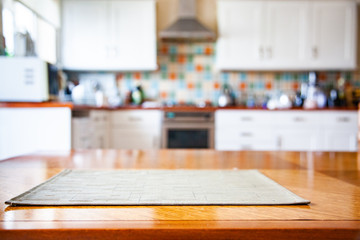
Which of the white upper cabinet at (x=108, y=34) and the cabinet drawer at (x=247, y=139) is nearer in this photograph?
the cabinet drawer at (x=247, y=139)

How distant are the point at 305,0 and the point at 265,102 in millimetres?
1311

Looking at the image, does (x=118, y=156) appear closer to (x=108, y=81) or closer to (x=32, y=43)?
(x=32, y=43)

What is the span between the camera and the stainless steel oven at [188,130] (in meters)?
3.22

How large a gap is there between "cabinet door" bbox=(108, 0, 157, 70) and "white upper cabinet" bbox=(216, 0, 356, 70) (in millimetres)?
833

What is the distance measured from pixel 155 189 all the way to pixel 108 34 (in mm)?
3282

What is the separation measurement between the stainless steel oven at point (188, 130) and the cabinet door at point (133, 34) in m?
0.73

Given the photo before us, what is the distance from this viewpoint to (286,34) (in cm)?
349

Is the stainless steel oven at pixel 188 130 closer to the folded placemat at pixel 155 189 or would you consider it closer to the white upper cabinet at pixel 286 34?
the white upper cabinet at pixel 286 34

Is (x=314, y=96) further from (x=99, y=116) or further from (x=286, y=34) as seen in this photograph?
(x=99, y=116)

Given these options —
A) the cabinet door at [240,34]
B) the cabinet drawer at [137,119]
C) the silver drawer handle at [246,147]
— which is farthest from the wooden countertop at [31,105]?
the cabinet door at [240,34]

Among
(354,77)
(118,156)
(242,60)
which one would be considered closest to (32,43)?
(118,156)

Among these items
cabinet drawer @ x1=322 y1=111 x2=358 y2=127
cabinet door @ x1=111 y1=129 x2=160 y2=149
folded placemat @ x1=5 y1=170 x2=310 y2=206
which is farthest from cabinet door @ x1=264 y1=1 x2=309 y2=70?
folded placemat @ x1=5 y1=170 x2=310 y2=206

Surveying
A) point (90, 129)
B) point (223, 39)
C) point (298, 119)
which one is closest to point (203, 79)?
point (223, 39)

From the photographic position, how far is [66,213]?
1.21 ft
